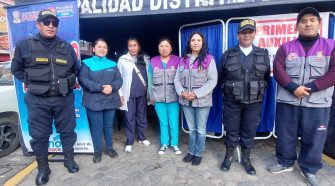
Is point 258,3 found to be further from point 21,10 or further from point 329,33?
point 21,10

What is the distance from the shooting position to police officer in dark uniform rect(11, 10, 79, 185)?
120 inches

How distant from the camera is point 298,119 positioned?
3084 millimetres

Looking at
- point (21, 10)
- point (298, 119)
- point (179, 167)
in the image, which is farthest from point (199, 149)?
point (21, 10)

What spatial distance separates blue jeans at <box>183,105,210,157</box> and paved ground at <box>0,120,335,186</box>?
264mm

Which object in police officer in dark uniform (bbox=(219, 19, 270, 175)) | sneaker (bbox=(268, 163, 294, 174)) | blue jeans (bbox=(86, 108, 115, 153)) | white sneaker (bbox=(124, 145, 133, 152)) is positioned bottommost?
sneaker (bbox=(268, 163, 294, 174))

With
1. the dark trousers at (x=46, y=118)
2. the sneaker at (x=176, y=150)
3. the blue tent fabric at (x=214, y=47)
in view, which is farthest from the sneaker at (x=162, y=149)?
the dark trousers at (x=46, y=118)

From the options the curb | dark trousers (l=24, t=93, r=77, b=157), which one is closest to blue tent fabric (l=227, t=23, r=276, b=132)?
dark trousers (l=24, t=93, r=77, b=157)

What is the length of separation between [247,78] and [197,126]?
0.96 meters

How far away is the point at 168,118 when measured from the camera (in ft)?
13.2

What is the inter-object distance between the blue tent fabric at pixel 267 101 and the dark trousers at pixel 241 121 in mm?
784

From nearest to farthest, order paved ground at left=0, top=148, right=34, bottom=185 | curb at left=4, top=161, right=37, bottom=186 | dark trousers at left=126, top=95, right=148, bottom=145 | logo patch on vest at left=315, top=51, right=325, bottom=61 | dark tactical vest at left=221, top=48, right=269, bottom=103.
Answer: logo patch on vest at left=315, top=51, right=325, bottom=61, dark tactical vest at left=221, top=48, right=269, bottom=103, curb at left=4, top=161, right=37, bottom=186, paved ground at left=0, top=148, right=34, bottom=185, dark trousers at left=126, top=95, right=148, bottom=145

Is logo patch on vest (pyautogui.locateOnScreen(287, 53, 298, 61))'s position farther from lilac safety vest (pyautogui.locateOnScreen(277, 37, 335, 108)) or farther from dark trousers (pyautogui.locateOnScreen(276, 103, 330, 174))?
dark trousers (pyautogui.locateOnScreen(276, 103, 330, 174))

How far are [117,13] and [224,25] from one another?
1.63m

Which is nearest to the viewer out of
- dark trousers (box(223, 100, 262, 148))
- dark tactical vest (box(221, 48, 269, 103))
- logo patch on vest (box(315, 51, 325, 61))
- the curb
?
logo patch on vest (box(315, 51, 325, 61))
